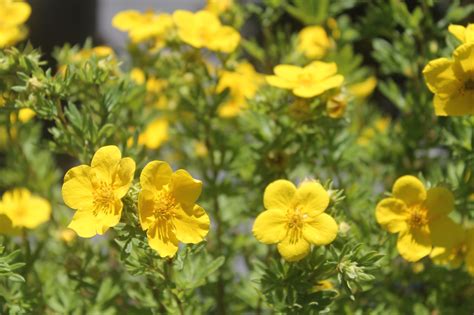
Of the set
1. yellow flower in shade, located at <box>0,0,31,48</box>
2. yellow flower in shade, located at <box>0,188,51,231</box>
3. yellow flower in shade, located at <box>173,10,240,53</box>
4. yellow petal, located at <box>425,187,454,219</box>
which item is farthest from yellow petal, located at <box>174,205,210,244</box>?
yellow flower in shade, located at <box>0,188,51,231</box>

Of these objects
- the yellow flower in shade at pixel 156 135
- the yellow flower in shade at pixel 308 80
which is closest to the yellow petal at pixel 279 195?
the yellow flower in shade at pixel 308 80

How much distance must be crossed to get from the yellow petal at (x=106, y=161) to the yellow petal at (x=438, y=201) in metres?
0.70

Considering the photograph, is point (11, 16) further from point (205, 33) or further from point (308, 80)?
point (308, 80)

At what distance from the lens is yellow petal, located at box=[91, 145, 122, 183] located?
1324 mm

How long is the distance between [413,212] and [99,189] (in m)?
0.70

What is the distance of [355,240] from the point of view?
154cm

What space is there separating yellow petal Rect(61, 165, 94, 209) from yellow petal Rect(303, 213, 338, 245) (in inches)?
17.9

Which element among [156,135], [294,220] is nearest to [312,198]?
[294,220]

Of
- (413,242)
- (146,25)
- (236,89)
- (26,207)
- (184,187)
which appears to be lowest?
(26,207)

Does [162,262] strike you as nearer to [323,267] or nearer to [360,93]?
[323,267]

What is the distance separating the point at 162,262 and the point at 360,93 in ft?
4.38

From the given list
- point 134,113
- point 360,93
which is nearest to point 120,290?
point 134,113

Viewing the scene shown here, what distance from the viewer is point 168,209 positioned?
1.31m

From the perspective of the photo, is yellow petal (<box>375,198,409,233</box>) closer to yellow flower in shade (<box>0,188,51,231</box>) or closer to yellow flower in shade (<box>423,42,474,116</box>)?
yellow flower in shade (<box>423,42,474,116</box>)
